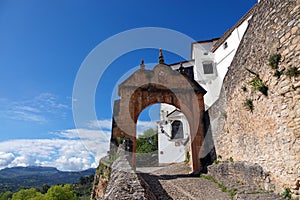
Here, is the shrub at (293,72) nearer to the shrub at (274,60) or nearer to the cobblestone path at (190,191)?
the shrub at (274,60)

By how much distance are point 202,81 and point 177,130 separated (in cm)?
697

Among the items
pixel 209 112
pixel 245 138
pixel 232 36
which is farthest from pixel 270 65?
pixel 232 36

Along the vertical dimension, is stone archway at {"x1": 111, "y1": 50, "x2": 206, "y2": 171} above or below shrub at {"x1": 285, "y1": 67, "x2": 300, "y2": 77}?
above

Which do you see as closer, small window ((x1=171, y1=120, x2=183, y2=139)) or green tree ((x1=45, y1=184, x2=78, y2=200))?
small window ((x1=171, y1=120, x2=183, y2=139))

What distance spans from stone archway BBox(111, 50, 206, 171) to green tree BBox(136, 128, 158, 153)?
22665mm

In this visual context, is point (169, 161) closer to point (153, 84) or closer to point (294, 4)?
point (153, 84)

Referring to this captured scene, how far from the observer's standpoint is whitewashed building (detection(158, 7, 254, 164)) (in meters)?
23.8

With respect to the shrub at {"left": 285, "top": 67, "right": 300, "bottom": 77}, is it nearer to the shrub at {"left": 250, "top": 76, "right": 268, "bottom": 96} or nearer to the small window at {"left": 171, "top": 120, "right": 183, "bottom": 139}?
the shrub at {"left": 250, "top": 76, "right": 268, "bottom": 96}

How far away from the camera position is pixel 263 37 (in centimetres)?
652

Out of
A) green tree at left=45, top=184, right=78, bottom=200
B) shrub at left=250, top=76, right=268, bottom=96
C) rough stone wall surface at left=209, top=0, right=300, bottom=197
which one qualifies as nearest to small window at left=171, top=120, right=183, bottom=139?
rough stone wall surface at left=209, top=0, right=300, bottom=197

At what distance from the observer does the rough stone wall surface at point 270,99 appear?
5.07 m

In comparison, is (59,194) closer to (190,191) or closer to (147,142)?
(147,142)

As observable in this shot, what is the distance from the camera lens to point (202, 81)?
26.1 meters

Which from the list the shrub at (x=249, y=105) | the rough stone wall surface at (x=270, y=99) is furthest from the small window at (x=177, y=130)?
the shrub at (x=249, y=105)
